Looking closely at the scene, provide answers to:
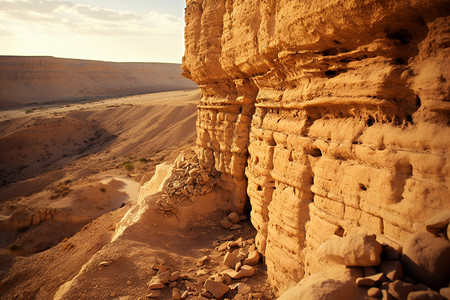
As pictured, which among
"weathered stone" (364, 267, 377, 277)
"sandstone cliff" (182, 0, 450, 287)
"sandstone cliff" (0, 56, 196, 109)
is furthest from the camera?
"sandstone cliff" (0, 56, 196, 109)

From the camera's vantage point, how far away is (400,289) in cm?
218

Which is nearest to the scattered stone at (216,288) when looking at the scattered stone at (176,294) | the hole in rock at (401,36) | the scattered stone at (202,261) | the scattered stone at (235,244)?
the scattered stone at (176,294)

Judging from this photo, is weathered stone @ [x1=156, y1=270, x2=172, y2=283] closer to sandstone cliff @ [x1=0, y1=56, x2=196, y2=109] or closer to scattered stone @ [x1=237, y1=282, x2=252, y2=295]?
scattered stone @ [x1=237, y1=282, x2=252, y2=295]

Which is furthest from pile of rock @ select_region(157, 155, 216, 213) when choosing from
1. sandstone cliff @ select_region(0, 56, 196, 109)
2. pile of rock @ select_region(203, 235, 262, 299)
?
sandstone cliff @ select_region(0, 56, 196, 109)

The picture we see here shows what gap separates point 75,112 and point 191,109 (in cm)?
1524

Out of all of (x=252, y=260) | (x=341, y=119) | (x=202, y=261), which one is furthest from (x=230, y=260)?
(x=341, y=119)

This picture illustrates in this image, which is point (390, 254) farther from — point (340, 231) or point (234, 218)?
point (234, 218)

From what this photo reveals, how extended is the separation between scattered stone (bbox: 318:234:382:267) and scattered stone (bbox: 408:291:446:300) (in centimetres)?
49

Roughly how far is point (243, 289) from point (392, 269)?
9.90ft

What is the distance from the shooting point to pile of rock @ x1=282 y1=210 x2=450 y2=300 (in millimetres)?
2189

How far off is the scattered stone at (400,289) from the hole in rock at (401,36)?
8.19ft

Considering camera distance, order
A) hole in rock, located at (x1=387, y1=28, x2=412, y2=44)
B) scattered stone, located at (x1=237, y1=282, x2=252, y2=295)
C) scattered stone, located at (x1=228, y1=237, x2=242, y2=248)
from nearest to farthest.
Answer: hole in rock, located at (x1=387, y1=28, x2=412, y2=44), scattered stone, located at (x1=237, y1=282, x2=252, y2=295), scattered stone, located at (x1=228, y1=237, x2=242, y2=248)

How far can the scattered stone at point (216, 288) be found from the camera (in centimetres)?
489

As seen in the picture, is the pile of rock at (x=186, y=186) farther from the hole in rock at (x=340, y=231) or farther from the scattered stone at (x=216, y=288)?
the hole in rock at (x=340, y=231)
